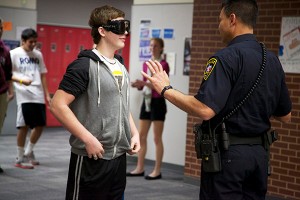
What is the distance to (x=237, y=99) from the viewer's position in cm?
340

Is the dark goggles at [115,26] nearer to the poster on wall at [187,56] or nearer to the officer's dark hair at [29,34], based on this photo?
the officer's dark hair at [29,34]

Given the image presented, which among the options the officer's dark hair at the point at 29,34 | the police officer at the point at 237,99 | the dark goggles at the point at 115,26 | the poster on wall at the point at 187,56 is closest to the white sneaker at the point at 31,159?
the officer's dark hair at the point at 29,34

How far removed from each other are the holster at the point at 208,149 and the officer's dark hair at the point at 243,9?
0.66 m

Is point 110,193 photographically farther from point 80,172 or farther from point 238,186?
point 238,186

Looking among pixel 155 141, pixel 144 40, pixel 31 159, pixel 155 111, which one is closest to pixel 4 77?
Result: pixel 31 159

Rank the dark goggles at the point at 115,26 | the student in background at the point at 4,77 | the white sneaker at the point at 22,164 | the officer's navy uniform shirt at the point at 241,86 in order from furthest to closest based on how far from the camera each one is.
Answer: the white sneaker at the point at 22,164 → the student in background at the point at 4,77 → the dark goggles at the point at 115,26 → the officer's navy uniform shirt at the point at 241,86

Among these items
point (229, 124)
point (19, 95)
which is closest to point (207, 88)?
point (229, 124)

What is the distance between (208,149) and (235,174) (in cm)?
21

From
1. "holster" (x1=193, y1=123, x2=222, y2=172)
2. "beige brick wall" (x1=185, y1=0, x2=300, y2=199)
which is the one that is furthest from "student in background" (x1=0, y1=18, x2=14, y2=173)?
"holster" (x1=193, y1=123, x2=222, y2=172)

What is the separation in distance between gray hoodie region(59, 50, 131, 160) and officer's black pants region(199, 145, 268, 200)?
2.06 ft

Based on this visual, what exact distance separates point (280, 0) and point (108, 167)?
3.96 m

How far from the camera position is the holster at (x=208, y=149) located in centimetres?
341

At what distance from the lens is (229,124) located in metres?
3.43

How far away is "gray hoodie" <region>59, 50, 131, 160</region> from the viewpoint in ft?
12.0
